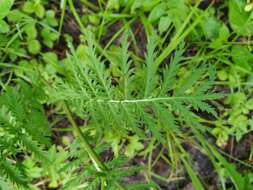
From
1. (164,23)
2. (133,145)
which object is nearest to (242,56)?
(164,23)

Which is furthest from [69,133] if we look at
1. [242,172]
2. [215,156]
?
[242,172]

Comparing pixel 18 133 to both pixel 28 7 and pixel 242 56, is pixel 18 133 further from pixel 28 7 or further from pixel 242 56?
pixel 242 56

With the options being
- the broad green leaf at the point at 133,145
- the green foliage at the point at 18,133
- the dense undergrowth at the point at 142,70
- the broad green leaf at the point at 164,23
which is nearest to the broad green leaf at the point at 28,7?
the dense undergrowth at the point at 142,70

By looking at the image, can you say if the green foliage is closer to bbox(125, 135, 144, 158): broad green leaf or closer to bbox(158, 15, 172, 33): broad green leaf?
bbox(125, 135, 144, 158): broad green leaf

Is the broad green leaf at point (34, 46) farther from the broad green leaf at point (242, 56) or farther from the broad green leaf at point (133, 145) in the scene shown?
the broad green leaf at point (242, 56)

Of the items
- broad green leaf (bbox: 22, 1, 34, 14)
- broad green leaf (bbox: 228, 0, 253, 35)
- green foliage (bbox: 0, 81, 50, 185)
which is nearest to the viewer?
green foliage (bbox: 0, 81, 50, 185)

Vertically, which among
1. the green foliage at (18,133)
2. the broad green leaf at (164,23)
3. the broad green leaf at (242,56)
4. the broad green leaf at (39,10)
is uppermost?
the broad green leaf at (39,10)

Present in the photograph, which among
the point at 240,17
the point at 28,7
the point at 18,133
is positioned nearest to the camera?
the point at 18,133

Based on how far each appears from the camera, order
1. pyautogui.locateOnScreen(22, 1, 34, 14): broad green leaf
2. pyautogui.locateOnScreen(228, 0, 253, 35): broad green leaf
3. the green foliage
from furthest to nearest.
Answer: pyautogui.locateOnScreen(22, 1, 34, 14): broad green leaf < pyautogui.locateOnScreen(228, 0, 253, 35): broad green leaf < the green foliage

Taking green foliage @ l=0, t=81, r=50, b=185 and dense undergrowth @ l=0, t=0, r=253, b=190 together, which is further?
dense undergrowth @ l=0, t=0, r=253, b=190

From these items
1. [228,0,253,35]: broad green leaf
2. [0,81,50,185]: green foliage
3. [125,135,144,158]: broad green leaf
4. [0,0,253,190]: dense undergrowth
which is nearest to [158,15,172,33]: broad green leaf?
[0,0,253,190]: dense undergrowth

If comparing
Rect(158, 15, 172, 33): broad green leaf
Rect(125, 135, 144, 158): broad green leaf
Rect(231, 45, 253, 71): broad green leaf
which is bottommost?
Rect(125, 135, 144, 158): broad green leaf

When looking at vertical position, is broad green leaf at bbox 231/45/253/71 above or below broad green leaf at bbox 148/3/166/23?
below
